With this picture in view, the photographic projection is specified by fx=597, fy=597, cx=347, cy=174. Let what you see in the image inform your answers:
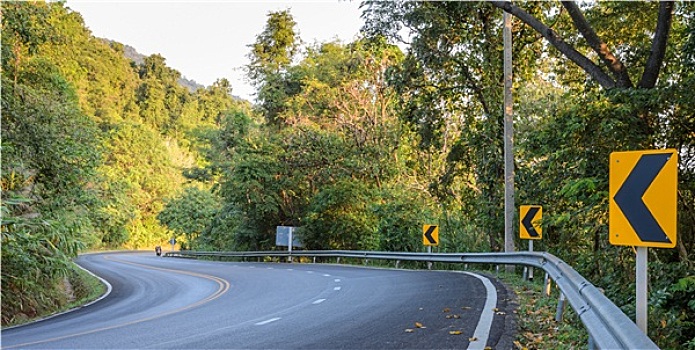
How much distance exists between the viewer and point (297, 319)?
9.02m

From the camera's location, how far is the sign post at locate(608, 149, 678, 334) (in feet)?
16.4

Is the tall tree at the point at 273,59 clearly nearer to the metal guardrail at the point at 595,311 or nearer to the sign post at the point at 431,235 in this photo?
the sign post at the point at 431,235

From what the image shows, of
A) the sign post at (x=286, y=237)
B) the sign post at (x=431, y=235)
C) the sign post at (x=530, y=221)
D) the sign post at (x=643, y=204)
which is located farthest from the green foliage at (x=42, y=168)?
the sign post at (x=643, y=204)

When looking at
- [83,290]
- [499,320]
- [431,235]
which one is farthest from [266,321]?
[83,290]

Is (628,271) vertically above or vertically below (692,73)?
below

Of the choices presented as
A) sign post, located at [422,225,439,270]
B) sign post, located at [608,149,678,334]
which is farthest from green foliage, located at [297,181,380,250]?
sign post, located at [608,149,678,334]

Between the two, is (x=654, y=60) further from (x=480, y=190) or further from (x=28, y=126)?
(x=28, y=126)

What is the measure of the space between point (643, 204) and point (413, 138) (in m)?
23.6

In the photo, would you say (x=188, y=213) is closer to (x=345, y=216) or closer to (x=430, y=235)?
(x=345, y=216)

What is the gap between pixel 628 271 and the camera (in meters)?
9.93

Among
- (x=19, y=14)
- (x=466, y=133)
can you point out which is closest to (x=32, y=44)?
(x=19, y=14)

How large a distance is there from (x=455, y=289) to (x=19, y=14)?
14363 millimetres

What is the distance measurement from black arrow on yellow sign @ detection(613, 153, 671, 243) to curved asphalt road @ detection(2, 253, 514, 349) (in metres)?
2.09

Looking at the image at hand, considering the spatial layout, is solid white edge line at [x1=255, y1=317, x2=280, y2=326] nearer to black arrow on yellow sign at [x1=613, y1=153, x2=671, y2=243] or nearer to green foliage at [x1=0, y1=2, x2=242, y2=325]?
black arrow on yellow sign at [x1=613, y1=153, x2=671, y2=243]
